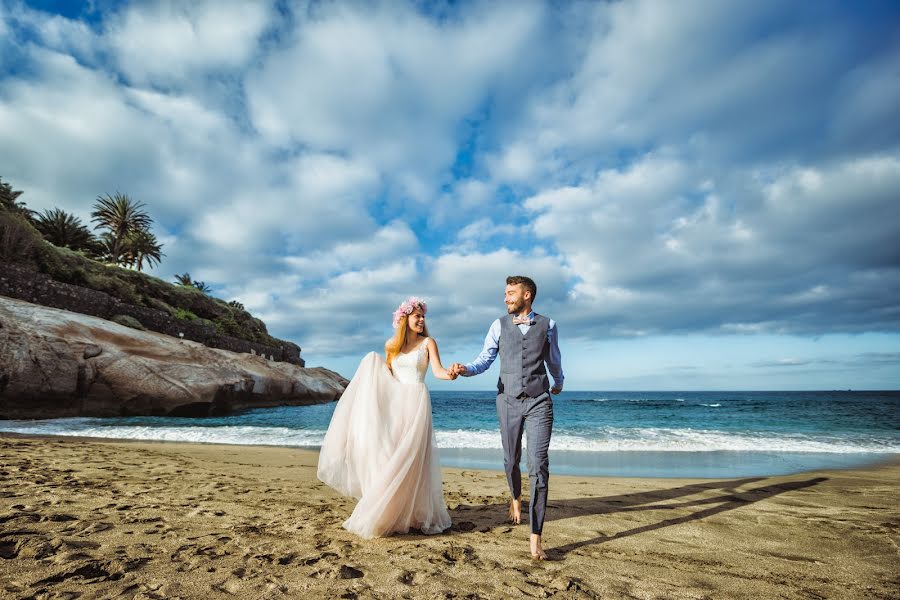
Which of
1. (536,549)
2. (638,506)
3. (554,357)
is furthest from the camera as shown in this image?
(638,506)

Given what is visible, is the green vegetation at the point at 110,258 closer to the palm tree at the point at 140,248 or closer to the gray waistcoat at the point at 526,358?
the palm tree at the point at 140,248

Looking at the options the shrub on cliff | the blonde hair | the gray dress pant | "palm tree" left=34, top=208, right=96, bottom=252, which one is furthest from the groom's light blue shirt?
"palm tree" left=34, top=208, right=96, bottom=252

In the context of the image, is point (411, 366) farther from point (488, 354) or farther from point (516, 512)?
point (516, 512)

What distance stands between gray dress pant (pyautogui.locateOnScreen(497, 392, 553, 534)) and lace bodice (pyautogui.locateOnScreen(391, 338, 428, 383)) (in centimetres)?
90

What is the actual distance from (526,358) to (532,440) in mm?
780

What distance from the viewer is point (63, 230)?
3806 cm

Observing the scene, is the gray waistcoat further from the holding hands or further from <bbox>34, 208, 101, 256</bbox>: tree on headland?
<bbox>34, 208, 101, 256</bbox>: tree on headland

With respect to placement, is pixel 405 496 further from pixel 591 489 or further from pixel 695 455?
pixel 695 455

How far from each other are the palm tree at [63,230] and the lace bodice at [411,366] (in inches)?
1792

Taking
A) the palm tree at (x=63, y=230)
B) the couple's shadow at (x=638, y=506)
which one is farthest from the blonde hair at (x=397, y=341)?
the palm tree at (x=63, y=230)

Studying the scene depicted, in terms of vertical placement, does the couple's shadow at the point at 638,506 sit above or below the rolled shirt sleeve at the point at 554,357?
below

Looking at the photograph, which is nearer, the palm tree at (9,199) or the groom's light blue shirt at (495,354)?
the groom's light blue shirt at (495,354)

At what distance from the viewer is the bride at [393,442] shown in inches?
160

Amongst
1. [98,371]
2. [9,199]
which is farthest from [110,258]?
[98,371]
